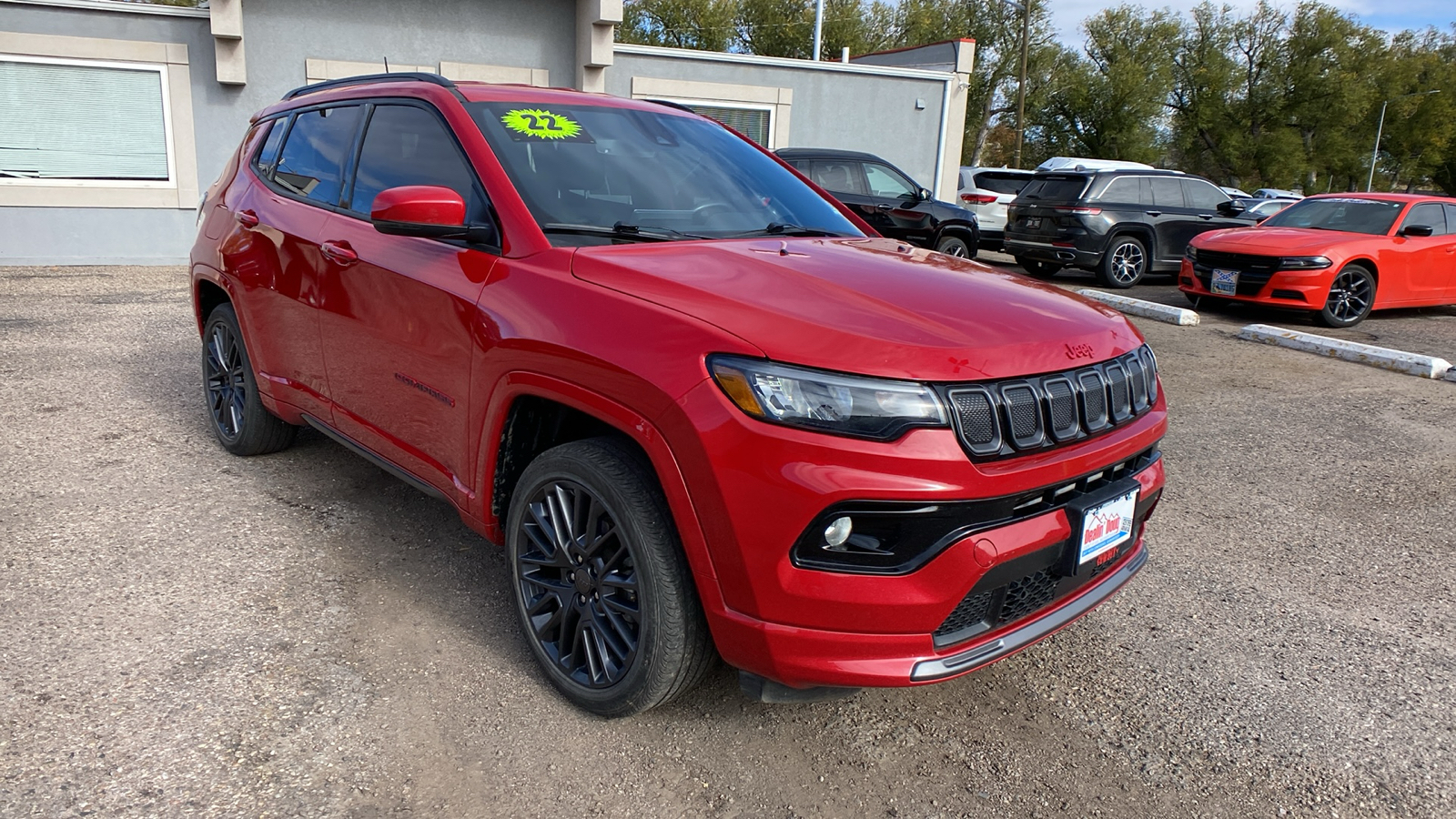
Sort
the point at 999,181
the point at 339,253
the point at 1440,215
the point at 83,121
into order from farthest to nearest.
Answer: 1. the point at 999,181
2. the point at 83,121
3. the point at 1440,215
4. the point at 339,253

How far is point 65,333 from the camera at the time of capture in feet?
25.9

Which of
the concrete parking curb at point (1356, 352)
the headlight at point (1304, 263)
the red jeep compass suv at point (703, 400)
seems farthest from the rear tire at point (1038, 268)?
the red jeep compass suv at point (703, 400)

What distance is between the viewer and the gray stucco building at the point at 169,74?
12078mm

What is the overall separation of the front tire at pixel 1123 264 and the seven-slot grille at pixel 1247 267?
244cm

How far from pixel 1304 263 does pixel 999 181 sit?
332 inches

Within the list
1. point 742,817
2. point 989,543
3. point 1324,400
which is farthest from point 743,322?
point 1324,400

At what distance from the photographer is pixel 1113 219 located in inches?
520

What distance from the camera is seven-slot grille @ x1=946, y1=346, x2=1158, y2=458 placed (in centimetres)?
226

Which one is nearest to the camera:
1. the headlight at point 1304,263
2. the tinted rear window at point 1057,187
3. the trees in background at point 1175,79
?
the headlight at point 1304,263

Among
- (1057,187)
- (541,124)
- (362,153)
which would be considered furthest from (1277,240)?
(362,153)

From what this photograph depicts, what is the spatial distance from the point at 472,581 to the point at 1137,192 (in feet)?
41.2

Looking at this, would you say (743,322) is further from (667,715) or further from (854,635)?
(667,715)

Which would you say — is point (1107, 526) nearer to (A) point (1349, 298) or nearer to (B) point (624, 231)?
(B) point (624, 231)

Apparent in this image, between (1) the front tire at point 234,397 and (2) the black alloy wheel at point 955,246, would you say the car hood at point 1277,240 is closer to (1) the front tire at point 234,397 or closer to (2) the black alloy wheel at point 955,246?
(2) the black alloy wheel at point 955,246
